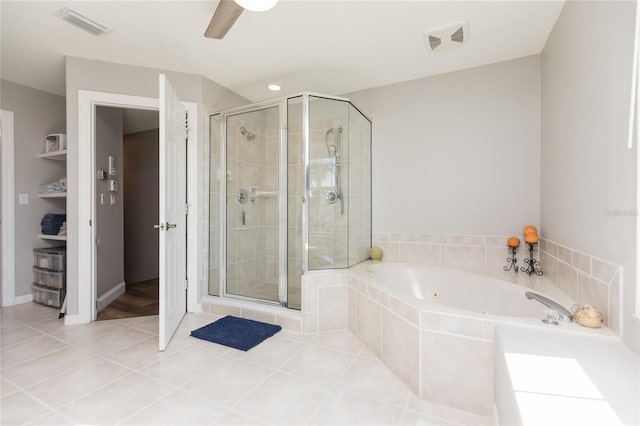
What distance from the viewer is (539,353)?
46.8 inches

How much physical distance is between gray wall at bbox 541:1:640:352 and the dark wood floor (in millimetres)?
3409

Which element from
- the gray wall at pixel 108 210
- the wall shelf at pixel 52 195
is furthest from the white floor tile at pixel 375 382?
the wall shelf at pixel 52 195

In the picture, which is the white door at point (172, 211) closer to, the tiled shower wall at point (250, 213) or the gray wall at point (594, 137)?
the tiled shower wall at point (250, 213)

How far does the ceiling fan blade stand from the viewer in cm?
163

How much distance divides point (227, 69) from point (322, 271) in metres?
2.05

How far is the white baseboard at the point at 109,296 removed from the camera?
3.09m

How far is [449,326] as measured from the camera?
→ 1577mm

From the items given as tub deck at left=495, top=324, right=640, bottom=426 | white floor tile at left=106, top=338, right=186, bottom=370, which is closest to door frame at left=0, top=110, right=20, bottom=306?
white floor tile at left=106, top=338, right=186, bottom=370

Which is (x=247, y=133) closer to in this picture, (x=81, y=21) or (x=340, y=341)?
(x=81, y=21)

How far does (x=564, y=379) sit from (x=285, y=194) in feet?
7.34

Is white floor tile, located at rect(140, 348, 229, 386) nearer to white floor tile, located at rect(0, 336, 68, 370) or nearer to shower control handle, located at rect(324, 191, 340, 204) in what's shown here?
white floor tile, located at rect(0, 336, 68, 370)

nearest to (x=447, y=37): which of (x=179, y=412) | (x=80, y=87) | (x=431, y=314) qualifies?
(x=431, y=314)

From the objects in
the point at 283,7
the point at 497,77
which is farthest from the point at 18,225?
the point at 497,77

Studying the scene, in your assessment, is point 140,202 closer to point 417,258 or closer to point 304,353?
point 304,353
